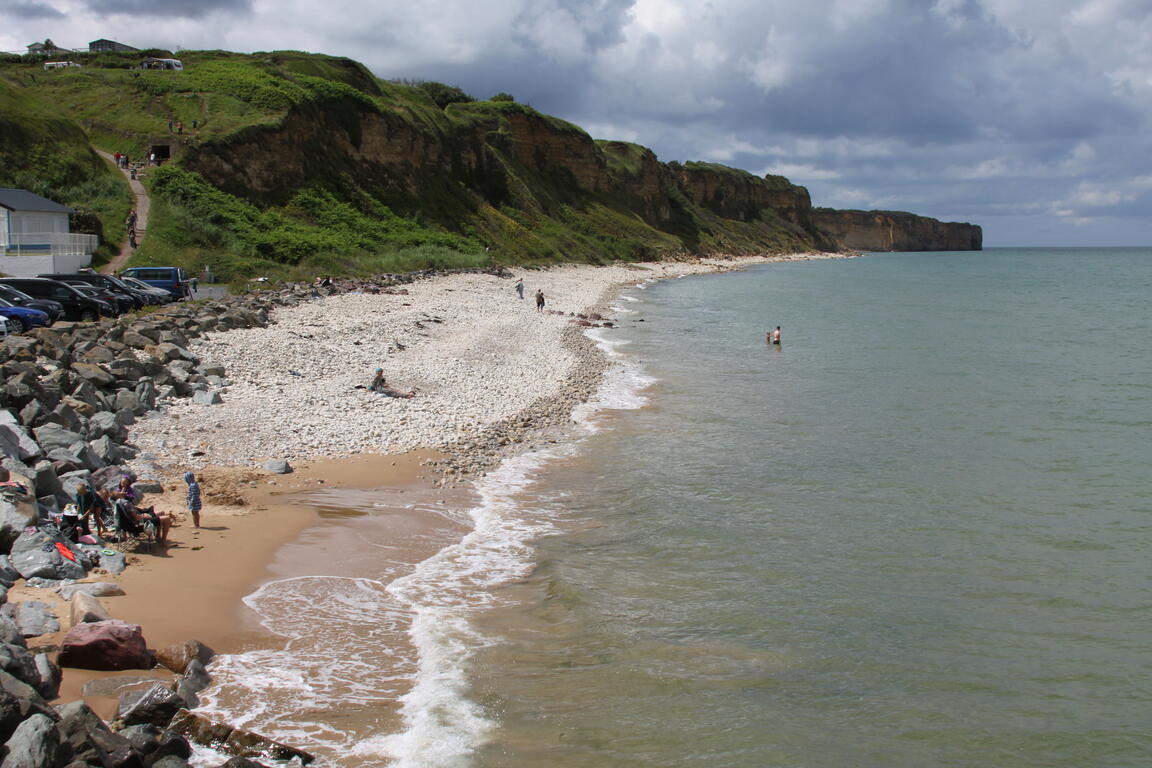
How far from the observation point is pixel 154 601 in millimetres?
9656

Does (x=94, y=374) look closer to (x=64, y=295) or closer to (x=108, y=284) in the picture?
(x=64, y=295)

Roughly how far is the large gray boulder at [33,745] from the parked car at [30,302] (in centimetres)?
2373

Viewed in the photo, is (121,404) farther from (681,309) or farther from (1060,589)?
(681,309)

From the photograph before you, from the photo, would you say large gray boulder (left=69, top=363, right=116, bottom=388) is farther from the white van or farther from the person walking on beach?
the white van

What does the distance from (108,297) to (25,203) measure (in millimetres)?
11766

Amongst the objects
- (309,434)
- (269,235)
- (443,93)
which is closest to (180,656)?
(309,434)

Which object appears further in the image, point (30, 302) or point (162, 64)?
point (162, 64)

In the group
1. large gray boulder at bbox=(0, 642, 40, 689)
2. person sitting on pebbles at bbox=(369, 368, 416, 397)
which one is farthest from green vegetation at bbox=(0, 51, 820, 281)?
large gray boulder at bbox=(0, 642, 40, 689)

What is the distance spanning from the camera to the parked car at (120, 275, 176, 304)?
32.9m

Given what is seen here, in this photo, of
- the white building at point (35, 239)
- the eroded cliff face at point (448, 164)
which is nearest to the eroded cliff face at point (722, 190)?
the eroded cliff face at point (448, 164)

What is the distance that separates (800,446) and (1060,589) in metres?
7.73

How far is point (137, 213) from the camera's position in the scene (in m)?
47.2

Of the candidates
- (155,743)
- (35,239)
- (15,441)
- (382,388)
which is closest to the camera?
(155,743)

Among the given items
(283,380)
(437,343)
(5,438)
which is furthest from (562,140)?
(5,438)
